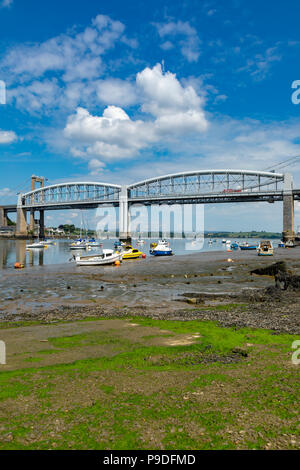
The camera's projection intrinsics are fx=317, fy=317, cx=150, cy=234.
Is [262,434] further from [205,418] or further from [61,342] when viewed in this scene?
[61,342]

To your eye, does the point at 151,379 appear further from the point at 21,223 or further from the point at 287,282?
the point at 21,223

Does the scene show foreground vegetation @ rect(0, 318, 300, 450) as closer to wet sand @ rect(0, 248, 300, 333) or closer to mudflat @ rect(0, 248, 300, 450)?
mudflat @ rect(0, 248, 300, 450)

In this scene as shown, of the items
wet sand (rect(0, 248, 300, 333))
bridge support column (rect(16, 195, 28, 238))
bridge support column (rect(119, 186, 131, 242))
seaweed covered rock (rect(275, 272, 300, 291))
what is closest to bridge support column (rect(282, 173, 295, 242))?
bridge support column (rect(119, 186, 131, 242))

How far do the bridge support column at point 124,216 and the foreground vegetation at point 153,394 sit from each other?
126 m

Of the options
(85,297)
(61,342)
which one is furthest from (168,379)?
(85,297)

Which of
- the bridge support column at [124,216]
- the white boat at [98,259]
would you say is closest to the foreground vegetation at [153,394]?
the white boat at [98,259]

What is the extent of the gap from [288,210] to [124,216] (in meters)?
67.8

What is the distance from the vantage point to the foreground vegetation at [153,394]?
5.25m

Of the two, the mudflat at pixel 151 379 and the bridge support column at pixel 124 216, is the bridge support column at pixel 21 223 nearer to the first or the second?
the bridge support column at pixel 124 216

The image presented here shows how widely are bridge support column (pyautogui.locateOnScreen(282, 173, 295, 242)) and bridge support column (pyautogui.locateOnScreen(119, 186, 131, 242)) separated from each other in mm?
63044

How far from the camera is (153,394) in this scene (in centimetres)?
678

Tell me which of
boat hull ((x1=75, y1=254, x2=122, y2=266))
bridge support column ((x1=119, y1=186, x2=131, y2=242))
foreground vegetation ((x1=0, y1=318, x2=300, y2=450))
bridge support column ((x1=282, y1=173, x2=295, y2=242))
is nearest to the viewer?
foreground vegetation ((x1=0, y1=318, x2=300, y2=450))

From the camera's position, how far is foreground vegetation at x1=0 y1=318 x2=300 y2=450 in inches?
207
